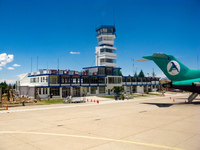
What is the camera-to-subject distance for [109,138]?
12.3m

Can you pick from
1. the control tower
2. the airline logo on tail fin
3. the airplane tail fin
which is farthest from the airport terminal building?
the airline logo on tail fin

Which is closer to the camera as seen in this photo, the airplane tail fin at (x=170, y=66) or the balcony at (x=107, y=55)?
the airplane tail fin at (x=170, y=66)

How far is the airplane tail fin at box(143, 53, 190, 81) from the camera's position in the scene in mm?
32875

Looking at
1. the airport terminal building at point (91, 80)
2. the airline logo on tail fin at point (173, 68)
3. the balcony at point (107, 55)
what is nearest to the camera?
the airline logo on tail fin at point (173, 68)

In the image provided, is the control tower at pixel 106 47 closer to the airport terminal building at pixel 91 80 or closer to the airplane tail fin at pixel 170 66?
the airport terminal building at pixel 91 80

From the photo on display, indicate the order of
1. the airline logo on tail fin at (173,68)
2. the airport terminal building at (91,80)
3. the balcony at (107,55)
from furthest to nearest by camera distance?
the balcony at (107,55)
the airport terminal building at (91,80)
the airline logo on tail fin at (173,68)

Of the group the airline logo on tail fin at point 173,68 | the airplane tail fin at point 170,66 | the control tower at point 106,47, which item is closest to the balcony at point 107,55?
the control tower at point 106,47

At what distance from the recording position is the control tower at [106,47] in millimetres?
73844

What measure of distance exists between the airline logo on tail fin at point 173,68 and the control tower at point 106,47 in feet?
137

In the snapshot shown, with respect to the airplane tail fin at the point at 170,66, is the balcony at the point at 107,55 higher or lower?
higher

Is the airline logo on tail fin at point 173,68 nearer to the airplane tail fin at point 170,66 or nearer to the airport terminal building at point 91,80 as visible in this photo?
the airplane tail fin at point 170,66

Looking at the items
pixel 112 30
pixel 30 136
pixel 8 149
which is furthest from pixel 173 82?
pixel 112 30

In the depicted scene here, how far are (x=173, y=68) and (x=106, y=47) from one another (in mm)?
43981

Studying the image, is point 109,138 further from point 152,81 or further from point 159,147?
point 152,81
